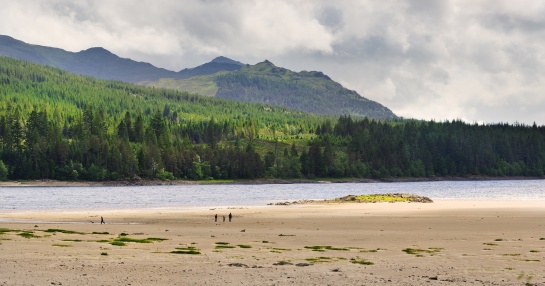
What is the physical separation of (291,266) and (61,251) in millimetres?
13867

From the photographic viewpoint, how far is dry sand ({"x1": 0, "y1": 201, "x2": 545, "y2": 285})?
29.6m

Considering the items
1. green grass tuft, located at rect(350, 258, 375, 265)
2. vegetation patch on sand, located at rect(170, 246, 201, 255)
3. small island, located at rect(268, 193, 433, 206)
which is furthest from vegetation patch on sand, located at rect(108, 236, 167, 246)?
small island, located at rect(268, 193, 433, 206)

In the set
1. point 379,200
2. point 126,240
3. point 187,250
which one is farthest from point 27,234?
point 379,200

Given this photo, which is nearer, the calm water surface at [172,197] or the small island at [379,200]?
the small island at [379,200]

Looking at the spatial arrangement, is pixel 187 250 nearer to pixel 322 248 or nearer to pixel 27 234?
pixel 322 248

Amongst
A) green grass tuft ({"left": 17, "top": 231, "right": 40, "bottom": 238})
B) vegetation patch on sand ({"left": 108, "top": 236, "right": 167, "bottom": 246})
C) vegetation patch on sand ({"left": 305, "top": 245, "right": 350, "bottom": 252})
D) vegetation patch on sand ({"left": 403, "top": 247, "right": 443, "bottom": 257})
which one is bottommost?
vegetation patch on sand ({"left": 305, "top": 245, "right": 350, "bottom": 252})

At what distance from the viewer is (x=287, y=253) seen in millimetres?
38812

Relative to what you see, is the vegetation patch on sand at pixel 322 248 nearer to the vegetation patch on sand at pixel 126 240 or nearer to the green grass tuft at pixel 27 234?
the vegetation patch on sand at pixel 126 240

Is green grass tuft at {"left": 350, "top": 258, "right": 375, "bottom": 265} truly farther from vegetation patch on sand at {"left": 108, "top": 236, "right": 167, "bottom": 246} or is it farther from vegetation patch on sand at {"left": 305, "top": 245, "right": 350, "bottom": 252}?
vegetation patch on sand at {"left": 108, "top": 236, "right": 167, "bottom": 246}

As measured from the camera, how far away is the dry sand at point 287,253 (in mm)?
29594

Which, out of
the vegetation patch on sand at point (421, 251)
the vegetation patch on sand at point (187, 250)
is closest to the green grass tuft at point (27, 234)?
the vegetation patch on sand at point (187, 250)

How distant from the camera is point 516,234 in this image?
48688mm

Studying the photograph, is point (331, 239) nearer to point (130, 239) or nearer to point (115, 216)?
point (130, 239)

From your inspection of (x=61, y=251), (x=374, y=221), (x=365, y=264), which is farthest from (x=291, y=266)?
(x=374, y=221)
